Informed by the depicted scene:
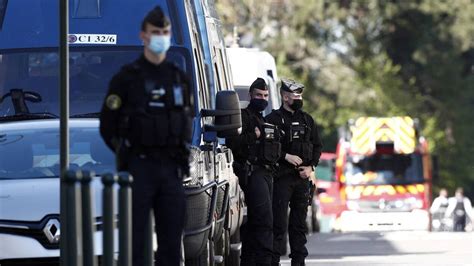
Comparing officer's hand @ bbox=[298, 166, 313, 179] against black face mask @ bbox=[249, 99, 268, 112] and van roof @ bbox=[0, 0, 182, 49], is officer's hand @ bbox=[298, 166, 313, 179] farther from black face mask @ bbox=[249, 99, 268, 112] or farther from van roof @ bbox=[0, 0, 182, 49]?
van roof @ bbox=[0, 0, 182, 49]

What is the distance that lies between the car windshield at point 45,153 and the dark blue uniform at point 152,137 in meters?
2.36

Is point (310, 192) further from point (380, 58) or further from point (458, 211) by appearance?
point (380, 58)

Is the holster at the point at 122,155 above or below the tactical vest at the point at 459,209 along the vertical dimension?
above

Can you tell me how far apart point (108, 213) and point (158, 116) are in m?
1.11

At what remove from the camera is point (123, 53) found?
46.2 ft

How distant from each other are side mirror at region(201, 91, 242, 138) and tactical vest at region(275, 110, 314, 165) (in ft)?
10.4

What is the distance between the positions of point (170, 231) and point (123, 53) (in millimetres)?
4175

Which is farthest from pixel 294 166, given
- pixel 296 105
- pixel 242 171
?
pixel 242 171

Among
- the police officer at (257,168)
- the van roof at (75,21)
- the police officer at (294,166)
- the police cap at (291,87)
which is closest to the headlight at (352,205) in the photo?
the police officer at (294,166)

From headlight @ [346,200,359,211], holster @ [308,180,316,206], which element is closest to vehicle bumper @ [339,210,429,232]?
headlight @ [346,200,359,211]

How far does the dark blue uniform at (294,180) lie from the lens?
1609 centimetres

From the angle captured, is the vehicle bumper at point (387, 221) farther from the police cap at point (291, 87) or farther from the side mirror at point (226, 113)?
the side mirror at point (226, 113)

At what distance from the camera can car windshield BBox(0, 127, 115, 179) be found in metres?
12.5

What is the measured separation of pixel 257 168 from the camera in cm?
1545
